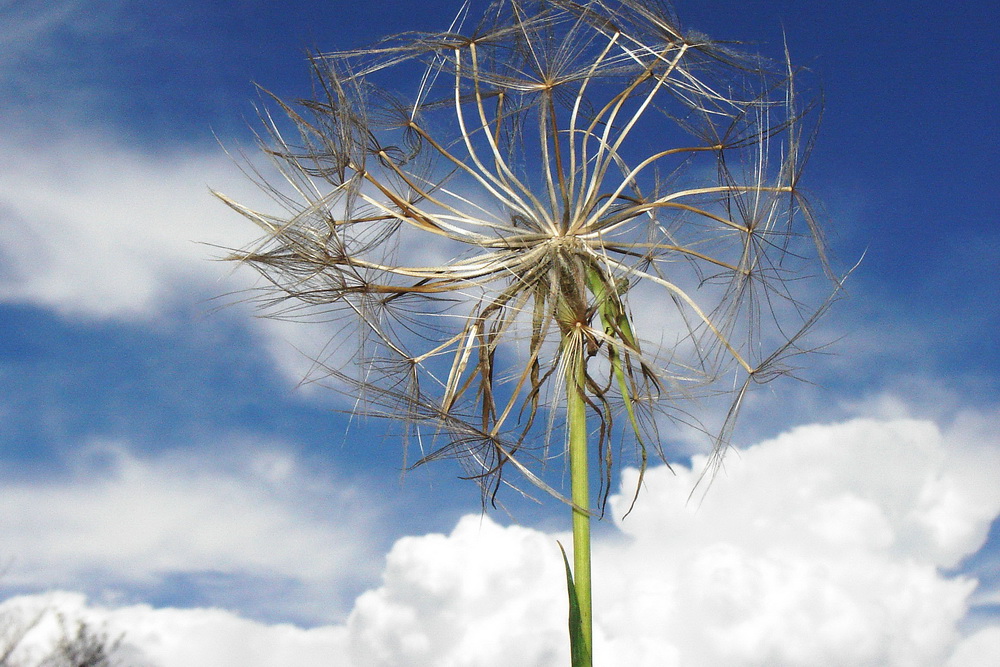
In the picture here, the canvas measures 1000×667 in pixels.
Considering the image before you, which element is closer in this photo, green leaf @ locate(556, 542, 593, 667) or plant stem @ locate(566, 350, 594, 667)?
green leaf @ locate(556, 542, 593, 667)

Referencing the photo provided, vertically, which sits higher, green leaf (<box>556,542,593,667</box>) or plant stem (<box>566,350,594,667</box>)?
plant stem (<box>566,350,594,667</box>)

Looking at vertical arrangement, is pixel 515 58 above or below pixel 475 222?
above

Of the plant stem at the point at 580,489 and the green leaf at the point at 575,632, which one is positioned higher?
the plant stem at the point at 580,489

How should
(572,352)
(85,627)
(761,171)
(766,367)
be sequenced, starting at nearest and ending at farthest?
(572,352) < (766,367) < (761,171) < (85,627)

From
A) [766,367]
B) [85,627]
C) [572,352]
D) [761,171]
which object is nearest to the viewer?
[572,352]

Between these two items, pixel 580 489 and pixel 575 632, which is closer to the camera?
pixel 575 632

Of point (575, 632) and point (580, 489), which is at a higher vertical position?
point (580, 489)

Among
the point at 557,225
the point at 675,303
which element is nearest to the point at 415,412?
the point at 557,225

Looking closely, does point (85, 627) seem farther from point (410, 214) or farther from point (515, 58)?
point (515, 58)
